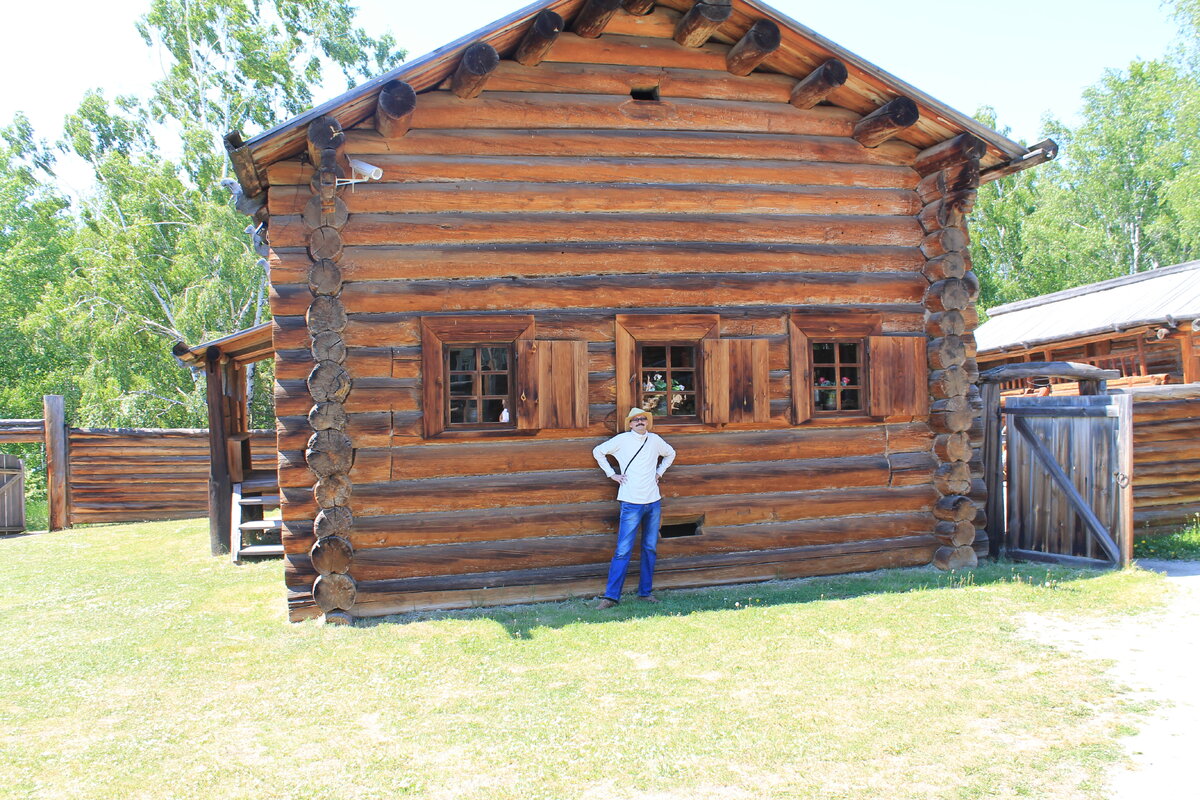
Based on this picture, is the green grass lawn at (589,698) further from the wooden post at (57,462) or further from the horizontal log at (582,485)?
the wooden post at (57,462)

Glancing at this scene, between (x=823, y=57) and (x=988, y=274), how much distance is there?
31.6 metres

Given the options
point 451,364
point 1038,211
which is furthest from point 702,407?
point 1038,211

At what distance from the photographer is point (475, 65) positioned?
25.9ft

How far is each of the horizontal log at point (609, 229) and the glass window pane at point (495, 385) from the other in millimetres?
1416

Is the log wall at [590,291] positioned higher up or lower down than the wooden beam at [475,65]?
lower down

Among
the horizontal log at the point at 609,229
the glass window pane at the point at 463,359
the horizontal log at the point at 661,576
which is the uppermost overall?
the horizontal log at the point at 609,229

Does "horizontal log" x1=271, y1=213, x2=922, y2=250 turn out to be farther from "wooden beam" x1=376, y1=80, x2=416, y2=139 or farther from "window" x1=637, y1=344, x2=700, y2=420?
"window" x1=637, y1=344, x2=700, y2=420

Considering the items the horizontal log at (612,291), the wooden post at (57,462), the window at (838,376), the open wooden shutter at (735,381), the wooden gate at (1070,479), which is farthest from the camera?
the wooden post at (57,462)

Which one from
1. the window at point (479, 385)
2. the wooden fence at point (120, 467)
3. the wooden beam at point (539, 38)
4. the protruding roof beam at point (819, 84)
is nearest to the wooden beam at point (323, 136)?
the wooden beam at point (539, 38)

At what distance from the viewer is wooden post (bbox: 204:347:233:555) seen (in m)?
12.7

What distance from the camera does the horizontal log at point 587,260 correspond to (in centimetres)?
828

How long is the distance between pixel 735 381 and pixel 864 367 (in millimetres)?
1616

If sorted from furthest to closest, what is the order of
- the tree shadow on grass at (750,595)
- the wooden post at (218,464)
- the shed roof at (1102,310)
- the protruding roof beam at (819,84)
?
the shed roof at (1102,310)
the wooden post at (218,464)
the protruding roof beam at (819,84)
the tree shadow on grass at (750,595)

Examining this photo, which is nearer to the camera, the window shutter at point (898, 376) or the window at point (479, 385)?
the window at point (479, 385)
